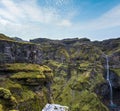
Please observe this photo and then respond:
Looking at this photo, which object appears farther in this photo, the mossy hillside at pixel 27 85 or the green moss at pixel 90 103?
the green moss at pixel 90 103

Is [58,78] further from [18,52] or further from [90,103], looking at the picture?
[18,52]

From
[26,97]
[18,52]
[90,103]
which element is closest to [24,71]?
[18,52]

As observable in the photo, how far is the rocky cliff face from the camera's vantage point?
76.4 meters

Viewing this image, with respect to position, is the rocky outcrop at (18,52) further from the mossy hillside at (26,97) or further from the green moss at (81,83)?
the green moss at (81,83)

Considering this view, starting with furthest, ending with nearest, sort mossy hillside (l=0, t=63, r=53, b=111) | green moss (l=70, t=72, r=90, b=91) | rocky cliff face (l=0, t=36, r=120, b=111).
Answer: green moss (l=70, t=72, r=90, b=91)
rocky cliff face (l=0, t=36, r=120, b=111)
mossy hillside (l=0, t=63, r=53, b=111)

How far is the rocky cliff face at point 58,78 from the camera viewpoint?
251ft

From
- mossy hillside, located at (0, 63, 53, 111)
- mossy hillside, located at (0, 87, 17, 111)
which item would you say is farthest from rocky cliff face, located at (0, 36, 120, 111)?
mossy hillside, located at (0, 87, 17, 111)

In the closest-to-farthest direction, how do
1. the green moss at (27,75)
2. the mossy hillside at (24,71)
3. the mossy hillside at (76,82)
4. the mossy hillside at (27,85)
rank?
1. the mossy hillside at (27,85)
2. the green moss at (27,75)
3. the mossy hillside at (24,71)
4. the mossy hillside at (76,82)

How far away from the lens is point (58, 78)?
17375 cm

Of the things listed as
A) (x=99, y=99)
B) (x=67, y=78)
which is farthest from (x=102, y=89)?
(x=67, y=78)

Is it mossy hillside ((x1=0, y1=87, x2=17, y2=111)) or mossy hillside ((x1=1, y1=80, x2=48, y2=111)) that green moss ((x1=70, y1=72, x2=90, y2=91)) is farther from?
mossy hillside ((x1=0, y1=87, x2=17, y2=111))

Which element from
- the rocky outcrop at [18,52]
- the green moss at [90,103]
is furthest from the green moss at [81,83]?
the rocky outcrop at [18,52]

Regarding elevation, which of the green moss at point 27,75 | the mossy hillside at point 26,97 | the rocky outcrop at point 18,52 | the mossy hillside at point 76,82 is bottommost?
the mossy hillside at point 76,82

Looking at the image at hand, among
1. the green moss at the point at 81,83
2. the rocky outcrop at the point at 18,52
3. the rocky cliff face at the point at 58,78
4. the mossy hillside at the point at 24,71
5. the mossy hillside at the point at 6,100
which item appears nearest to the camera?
the mossy hillside at the point at 6,100
